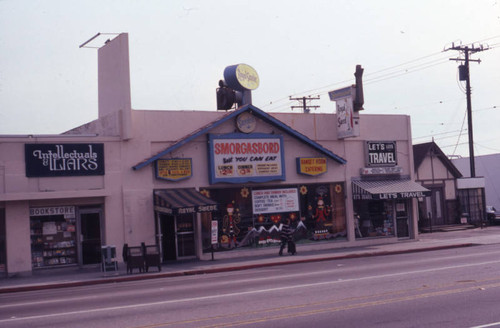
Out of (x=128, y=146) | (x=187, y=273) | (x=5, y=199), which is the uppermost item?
(x=128, y=146)

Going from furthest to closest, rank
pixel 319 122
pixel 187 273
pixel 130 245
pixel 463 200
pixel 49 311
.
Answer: pixel 463 200 → pixel 319 122 → pixel 130 245 → pixel 187 273 → pixel 49 311

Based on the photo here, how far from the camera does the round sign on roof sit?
Answer: 1137 inches

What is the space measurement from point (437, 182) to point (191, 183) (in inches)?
858

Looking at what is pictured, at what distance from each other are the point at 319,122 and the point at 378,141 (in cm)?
342

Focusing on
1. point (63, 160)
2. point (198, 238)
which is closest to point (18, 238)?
point (63, 160)

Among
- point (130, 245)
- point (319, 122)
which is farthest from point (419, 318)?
point (319, 122)

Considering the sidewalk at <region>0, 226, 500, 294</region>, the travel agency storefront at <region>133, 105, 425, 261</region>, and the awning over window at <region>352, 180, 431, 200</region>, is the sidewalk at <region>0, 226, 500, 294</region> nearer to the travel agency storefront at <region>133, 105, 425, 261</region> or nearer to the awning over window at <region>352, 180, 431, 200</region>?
the travel agency storefront at <region>133, 105, 425, 261</region>

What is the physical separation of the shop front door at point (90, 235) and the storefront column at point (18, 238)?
80.8 inches

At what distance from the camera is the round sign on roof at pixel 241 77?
28891 mm

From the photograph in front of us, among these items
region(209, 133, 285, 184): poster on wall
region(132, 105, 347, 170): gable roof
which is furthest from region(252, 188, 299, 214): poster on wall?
region(132, 105, 347, 170): gable roof

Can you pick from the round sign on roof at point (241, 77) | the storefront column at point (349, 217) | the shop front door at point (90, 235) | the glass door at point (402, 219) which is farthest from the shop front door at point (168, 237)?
the glass door at point (402, 219)

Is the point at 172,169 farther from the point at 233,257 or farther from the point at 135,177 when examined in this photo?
the point at 233,257

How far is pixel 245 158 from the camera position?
2738cm

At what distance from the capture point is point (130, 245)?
82.2ft
